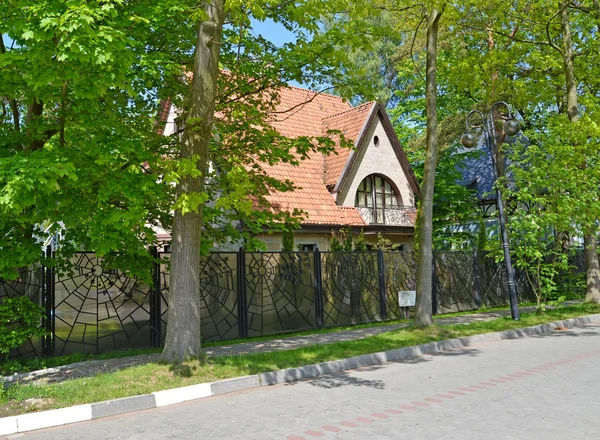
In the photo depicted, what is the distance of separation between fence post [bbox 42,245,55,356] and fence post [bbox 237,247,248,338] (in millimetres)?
4414

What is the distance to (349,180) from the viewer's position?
2220cm

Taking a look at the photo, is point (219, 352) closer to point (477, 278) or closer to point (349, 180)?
point (349, 180)

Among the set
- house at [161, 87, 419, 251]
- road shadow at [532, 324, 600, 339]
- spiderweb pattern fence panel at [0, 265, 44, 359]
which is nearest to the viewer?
spiderweb pattern fence panel at [0, 265, 44, 359]

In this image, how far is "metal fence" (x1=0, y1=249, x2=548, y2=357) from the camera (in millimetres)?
11047

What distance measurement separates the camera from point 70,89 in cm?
921

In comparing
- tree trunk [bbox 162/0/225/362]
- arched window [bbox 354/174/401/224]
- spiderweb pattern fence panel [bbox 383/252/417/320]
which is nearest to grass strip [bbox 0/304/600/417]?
tree trunk [bbox 162/0/225/362]

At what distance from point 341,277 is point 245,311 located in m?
3.71

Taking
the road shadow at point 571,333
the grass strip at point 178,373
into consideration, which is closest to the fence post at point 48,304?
the grass strip at point 178,373

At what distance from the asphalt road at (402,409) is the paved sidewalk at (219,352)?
2609mm

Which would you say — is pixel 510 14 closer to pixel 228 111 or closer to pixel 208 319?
pixel 228 111

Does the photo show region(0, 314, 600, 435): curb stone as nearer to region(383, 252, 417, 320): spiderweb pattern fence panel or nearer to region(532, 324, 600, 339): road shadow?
region(532, 324, 600, 339): road shadow

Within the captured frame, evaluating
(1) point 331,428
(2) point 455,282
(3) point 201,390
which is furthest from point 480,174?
(1) point 331,428

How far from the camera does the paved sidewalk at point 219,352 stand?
8938 mm

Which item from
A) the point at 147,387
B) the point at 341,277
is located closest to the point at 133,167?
the point at 147,387
